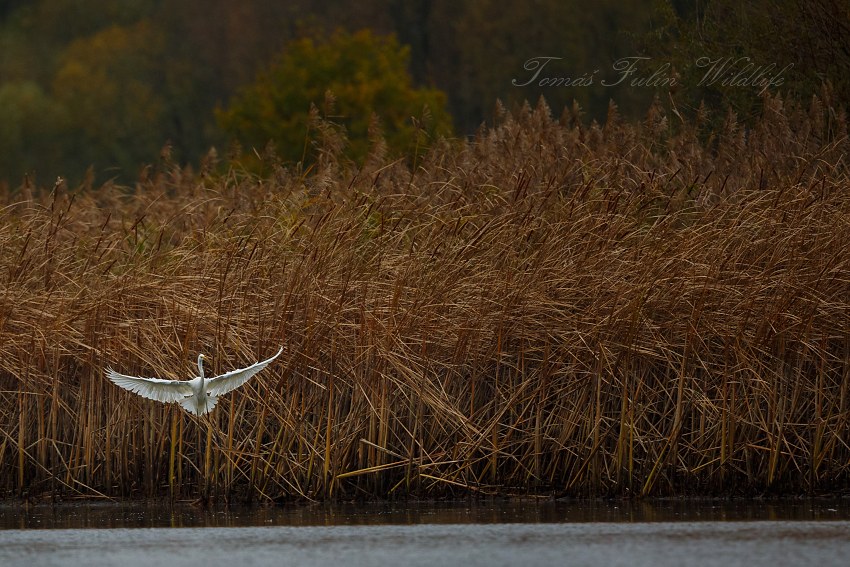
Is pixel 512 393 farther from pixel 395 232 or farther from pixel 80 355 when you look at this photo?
pixel 80 355

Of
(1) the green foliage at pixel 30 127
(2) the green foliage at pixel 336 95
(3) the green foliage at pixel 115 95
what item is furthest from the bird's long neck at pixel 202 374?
(1) the green foliage at pixel 30 127

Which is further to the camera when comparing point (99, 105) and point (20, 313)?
point (99, 105)

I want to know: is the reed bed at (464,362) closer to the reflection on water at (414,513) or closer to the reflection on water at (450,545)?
the reflection on water at (414,513)

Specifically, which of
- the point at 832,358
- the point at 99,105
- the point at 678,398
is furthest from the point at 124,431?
the point at 99,105

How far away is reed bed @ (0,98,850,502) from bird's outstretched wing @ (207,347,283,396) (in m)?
0.36

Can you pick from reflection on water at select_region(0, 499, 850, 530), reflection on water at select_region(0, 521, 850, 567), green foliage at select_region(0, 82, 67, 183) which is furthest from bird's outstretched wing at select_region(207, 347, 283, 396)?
green foliage at select_region(0, 82, 67, 183)

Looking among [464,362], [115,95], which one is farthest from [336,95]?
[115,95]

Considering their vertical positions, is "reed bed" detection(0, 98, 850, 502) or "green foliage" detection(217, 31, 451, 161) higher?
"green foliage" detection(217, 31, 451, 161)

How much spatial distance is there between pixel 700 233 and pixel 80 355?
425 centimetres

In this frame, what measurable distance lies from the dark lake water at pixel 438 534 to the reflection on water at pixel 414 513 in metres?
0.01

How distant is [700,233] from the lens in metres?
10.0

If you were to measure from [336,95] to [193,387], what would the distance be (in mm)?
19203

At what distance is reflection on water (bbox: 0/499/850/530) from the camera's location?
877 cm

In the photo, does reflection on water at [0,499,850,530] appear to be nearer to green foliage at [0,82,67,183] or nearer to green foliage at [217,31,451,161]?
green foliage at [217,31,451,161]
